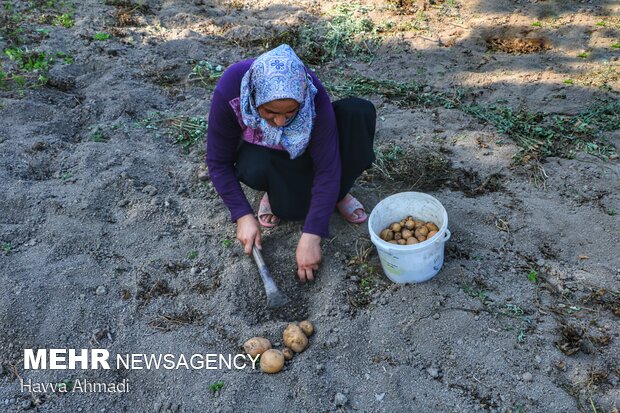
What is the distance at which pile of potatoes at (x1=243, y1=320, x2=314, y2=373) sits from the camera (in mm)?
2039

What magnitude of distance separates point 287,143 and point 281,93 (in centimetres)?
30

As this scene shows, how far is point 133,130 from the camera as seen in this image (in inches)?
131

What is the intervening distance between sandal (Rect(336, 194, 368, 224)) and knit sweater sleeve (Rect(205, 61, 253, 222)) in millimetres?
483

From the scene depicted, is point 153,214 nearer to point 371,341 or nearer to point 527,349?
point 371,341

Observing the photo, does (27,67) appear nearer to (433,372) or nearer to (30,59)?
(30,59)

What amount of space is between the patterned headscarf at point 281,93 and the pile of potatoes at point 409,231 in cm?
52

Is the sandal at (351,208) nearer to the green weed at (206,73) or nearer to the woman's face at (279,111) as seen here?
the woman's face at (279,111)

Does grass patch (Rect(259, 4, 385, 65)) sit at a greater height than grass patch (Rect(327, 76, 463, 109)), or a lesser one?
greater

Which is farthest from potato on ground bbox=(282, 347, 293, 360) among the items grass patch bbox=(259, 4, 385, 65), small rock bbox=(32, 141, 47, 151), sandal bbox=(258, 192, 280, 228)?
grass patch bbox=(259, 4, 385, 65)

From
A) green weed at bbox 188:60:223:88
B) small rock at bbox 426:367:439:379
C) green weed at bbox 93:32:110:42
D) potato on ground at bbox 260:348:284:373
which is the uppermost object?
green weed at bbox 93:32:110:42

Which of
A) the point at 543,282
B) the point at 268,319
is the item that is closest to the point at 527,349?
the point at 543,282

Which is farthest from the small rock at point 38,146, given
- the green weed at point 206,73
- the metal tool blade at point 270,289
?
A: the metal tool blade at point 270,289

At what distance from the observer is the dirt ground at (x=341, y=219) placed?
2021 mm

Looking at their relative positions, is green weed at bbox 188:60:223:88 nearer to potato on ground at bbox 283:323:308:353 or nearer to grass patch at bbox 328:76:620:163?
grass patch at bbox 328:76:620:163
